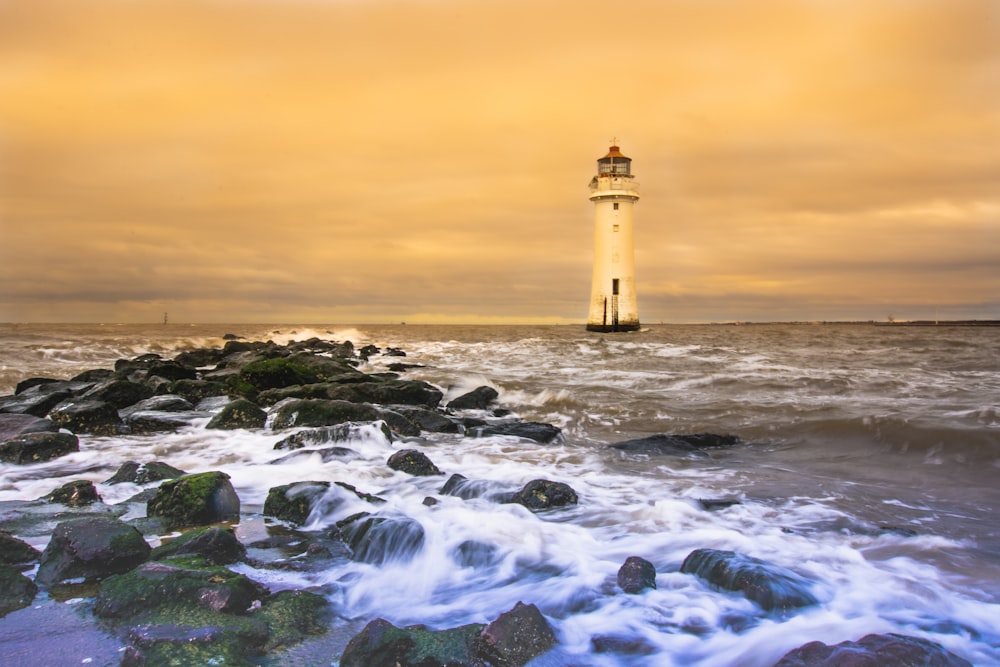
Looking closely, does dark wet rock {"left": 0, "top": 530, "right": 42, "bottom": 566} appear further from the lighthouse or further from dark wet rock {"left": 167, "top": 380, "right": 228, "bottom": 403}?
the lighthouse

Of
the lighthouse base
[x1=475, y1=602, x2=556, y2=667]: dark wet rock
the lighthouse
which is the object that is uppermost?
the lighthouse

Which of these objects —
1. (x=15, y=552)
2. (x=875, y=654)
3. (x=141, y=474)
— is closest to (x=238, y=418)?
(x=141, y=474)

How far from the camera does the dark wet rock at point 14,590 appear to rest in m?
2.91

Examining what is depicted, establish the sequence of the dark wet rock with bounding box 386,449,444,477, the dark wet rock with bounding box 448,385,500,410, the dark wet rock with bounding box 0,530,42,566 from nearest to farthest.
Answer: the dark wet rock with bounding box 0,530,42,566 < the dark wet rock with bounding box 386,449,444,477 < the dark wet rock with bounding box 448,385,500,410

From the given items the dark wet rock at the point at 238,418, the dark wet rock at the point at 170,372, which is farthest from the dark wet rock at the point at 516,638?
the dark wet rock at the point at 170,372

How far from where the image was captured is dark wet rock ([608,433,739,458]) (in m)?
7.49

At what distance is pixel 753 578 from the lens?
3.35 metres

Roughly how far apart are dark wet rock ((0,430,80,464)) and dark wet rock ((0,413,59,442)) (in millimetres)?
382

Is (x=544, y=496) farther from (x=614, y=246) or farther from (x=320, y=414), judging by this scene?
(x=614, y=246)

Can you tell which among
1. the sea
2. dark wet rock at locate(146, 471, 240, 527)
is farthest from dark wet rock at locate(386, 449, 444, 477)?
dark wet rock at locate(146, 471, 240, 527)

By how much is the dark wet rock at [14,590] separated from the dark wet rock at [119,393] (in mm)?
6145

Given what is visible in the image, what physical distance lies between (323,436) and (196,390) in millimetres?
4480

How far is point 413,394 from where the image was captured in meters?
10.9

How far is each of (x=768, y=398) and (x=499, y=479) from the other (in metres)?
7.62
